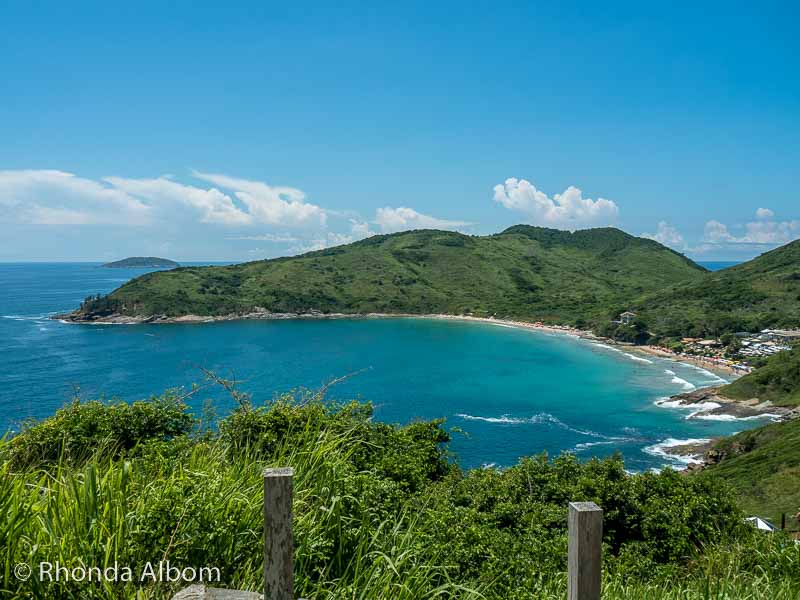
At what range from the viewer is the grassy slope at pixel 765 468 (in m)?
20.0

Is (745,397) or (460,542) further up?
(460,542)

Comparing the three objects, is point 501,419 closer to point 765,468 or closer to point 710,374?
point 765,468

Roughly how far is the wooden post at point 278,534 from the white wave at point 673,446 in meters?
35.9

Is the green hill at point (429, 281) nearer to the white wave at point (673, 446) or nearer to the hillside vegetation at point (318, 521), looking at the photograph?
the white wave at point (673, 446)

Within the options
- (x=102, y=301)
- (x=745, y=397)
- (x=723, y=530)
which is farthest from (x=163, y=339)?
(x=723, y=530)

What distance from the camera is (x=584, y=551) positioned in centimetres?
178

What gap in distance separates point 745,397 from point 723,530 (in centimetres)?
4616

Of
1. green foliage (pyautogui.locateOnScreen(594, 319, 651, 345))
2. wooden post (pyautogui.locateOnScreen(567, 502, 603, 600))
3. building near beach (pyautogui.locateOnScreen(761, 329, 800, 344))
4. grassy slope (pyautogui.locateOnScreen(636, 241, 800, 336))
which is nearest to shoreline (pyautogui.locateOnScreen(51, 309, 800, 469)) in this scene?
green foliage (pyautogui.locateOnScreen(594, 319, 651, 345))

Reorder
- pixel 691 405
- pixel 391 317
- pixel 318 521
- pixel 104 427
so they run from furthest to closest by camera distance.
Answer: pixel 391 317, pixel 691 405, pixel 104 427, pixel 318 521

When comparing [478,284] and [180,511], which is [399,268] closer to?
[478,284]

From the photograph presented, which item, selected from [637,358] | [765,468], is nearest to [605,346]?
[637,358]

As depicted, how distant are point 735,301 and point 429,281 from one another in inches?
2439

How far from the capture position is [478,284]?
12212 cm

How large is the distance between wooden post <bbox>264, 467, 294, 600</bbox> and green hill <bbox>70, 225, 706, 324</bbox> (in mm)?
95243
